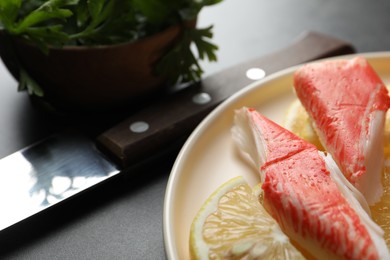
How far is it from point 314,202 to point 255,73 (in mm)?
488

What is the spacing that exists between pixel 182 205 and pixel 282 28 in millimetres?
732

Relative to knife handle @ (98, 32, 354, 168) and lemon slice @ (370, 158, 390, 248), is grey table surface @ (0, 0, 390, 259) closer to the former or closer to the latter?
knife handle @ (98, 32, 354, 168)

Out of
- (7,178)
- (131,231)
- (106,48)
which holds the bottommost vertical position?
(131,231)

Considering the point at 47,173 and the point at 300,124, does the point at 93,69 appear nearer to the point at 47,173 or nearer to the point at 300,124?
the point at 47,173

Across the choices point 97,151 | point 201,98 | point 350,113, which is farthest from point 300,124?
point 97,151

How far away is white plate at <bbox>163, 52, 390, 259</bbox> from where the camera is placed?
0.82 meters

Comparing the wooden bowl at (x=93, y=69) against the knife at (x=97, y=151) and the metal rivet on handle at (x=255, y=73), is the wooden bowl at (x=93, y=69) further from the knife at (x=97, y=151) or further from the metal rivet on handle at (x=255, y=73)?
the metal rivet on handle at (x=255, y=73)

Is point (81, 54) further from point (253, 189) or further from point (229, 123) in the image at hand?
point (253, 189)

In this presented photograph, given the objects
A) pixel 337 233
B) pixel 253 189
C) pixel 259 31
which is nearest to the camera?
pixel 337 233

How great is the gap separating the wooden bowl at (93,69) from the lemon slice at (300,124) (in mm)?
271

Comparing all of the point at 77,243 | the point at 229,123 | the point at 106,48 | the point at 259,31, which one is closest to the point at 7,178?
the point at 77,243

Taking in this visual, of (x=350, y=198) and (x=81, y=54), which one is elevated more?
(x=81, y=54)

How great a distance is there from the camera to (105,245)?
87 cm

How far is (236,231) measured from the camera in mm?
739
